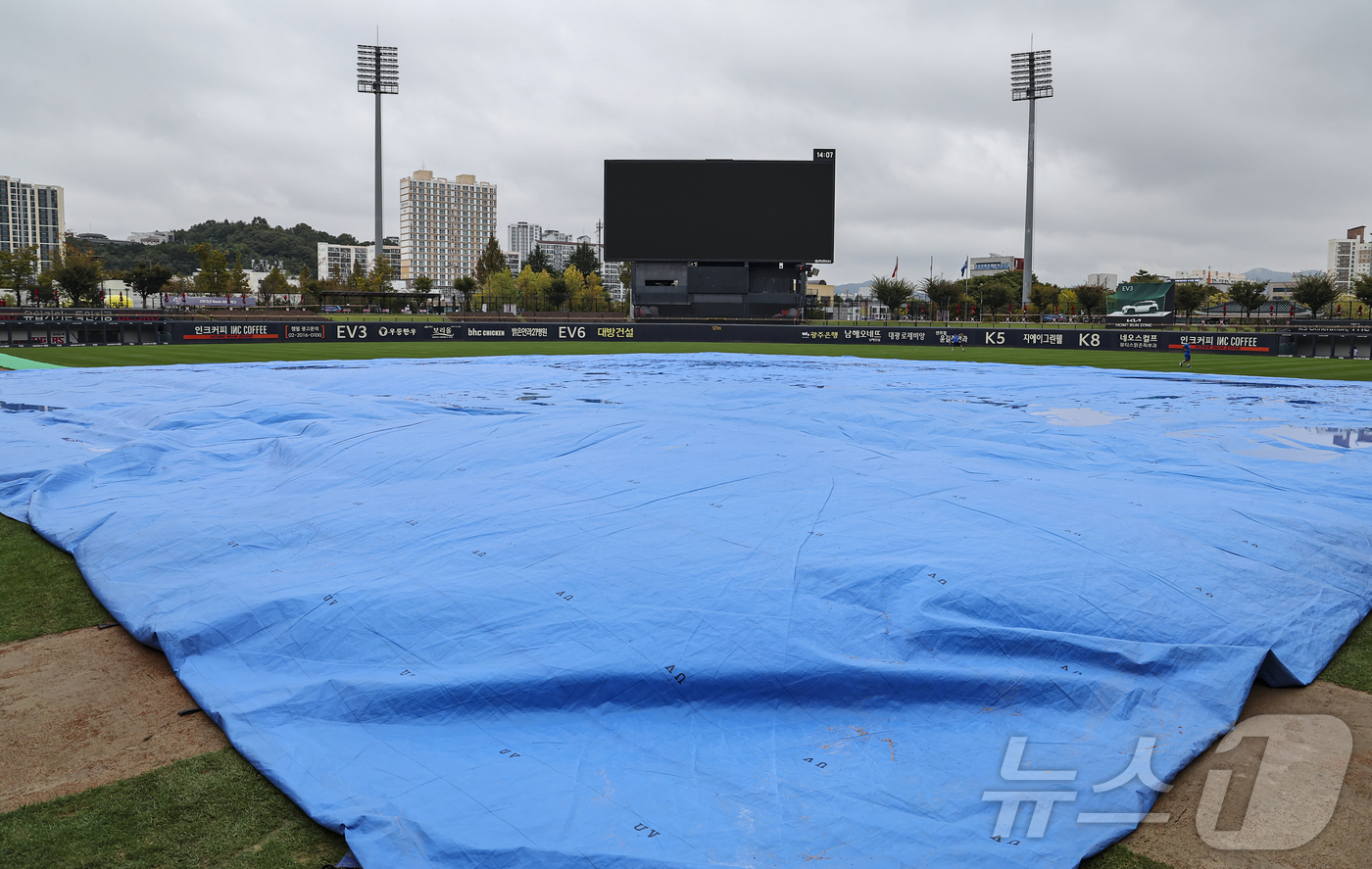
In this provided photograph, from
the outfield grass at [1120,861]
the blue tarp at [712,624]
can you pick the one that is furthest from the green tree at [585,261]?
the outfield grass at [1120,861]

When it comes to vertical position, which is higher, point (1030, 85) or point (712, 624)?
point (1030, 85)

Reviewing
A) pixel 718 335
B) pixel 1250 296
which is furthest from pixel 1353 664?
pixel 1250 296

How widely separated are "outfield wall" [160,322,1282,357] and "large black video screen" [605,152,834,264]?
12.1 m

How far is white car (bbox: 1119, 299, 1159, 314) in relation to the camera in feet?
187

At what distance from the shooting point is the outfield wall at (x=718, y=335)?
35188 millimetres

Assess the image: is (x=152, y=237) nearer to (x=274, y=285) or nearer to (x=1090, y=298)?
(x=274, y=285)

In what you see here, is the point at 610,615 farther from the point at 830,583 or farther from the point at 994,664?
the point at 994,664

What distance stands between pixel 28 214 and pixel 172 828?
208784 mm

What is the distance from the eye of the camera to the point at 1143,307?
57.5 metres

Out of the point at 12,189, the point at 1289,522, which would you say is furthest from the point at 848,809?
the point at 12,189

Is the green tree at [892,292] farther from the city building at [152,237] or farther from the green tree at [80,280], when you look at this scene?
the city building at [152,237]

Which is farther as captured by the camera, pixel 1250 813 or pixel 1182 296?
pixel 1182 296

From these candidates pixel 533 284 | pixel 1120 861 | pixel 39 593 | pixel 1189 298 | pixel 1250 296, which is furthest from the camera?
pixel 533 284

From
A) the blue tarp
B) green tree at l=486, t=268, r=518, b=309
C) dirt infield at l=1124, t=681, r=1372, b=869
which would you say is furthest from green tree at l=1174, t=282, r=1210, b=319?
dirt infield at l=1124, t=681, r=1372, b=869
